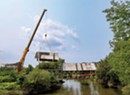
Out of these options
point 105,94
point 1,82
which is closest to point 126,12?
point 105,94

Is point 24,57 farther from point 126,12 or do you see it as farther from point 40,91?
point 126,12

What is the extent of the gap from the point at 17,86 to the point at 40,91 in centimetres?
337

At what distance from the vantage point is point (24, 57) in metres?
42.5

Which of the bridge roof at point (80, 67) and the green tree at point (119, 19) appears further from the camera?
the bridge roof at point (80, 67)

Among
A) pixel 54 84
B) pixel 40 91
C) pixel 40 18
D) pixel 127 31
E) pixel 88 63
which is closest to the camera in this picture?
pixel 127 31

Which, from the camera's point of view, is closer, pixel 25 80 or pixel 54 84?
pixel 25 80

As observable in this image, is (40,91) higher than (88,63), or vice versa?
(88,63)

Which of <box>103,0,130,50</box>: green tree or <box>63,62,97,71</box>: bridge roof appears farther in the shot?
<box>63,62,97,71</box>: bridge roof

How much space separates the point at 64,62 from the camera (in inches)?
3324

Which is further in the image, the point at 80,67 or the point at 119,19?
the point at 80,67

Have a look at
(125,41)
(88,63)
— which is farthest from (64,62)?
(125,41)

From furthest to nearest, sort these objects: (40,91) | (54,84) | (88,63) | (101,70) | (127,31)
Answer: (88,63), (101,70), (54,84), (40,91), (127,31)

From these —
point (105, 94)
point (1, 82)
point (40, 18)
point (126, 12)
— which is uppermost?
point (40, 18)

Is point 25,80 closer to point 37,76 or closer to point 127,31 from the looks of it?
point 37,76
